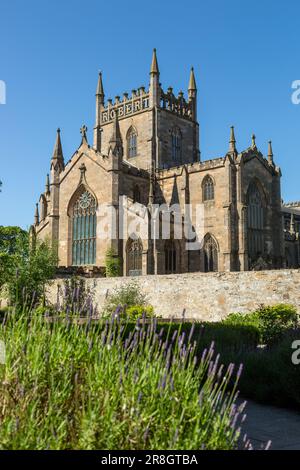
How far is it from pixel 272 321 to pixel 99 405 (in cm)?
1281

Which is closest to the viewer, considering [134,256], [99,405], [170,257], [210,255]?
[99,405]

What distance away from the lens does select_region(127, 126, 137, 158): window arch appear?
47969mm

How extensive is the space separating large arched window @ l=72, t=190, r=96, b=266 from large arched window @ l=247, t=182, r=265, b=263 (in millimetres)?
12883

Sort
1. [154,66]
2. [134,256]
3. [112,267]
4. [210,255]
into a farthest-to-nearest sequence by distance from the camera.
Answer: [154,66]
[210,255]
[134,256]
[112,267]

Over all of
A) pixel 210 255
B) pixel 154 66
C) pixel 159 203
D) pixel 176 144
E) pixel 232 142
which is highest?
pixel 154 66

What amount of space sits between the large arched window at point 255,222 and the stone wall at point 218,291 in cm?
1653

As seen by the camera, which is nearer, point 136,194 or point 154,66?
point 136,194

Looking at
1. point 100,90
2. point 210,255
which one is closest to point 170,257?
point 210,255

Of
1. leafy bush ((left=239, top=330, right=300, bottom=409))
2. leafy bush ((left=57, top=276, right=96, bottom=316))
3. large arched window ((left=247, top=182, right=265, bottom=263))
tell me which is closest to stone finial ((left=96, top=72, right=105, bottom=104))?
large arched window ((left=247, top=182, right=265, bottom=263))

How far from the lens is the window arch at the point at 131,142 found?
48.0m

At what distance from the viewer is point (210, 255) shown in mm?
38938

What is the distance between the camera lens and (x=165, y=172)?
1711 inches

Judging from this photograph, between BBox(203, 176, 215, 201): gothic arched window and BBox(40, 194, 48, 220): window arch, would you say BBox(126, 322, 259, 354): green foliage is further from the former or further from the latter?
BBox(40, 194, 48, 220): window arch

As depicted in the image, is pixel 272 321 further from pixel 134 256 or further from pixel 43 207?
pixel 43 207
